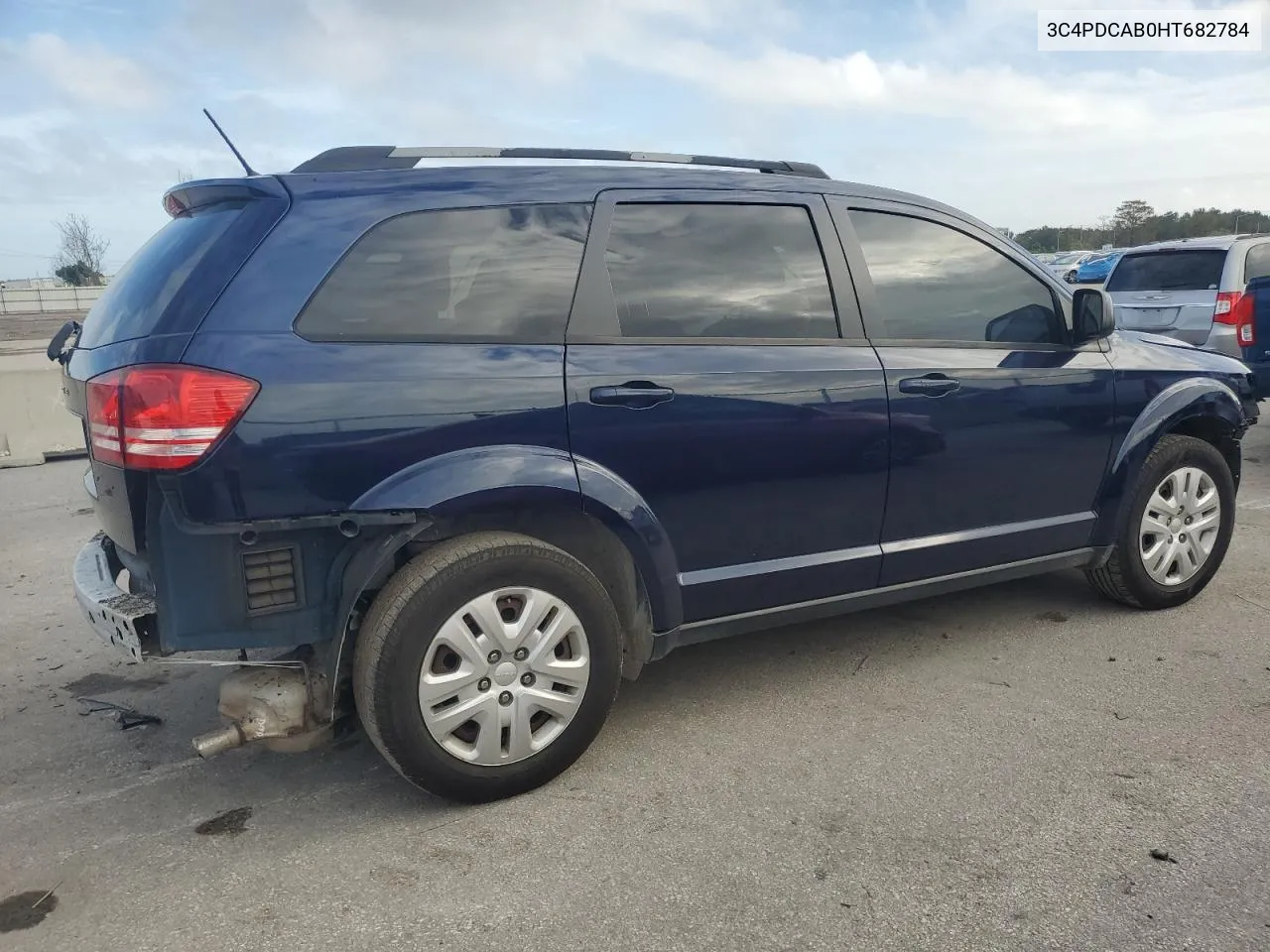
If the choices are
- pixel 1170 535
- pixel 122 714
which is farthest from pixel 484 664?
pixel 1170 535

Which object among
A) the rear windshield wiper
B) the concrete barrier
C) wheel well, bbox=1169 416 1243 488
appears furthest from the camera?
the concrete barrier

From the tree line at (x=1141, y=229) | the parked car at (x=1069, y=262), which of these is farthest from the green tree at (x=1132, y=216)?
the parked car at (x=1069, y=262)

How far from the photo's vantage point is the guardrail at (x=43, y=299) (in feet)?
140

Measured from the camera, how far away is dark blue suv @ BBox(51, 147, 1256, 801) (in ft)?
8.24

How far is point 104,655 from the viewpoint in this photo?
407 centimetres

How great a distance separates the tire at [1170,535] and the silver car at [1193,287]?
14.2 feet

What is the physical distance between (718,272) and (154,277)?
177 centimetres

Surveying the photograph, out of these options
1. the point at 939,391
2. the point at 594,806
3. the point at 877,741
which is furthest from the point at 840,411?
the point at 594,806

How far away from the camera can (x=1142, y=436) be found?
3.97m

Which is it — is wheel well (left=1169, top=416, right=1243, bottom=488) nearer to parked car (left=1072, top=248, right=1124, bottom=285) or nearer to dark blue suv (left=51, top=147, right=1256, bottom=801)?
dark blue suv (left=51, top=147, right=1256, bottom=801)

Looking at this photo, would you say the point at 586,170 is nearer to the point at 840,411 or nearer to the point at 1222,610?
the point at 840,411

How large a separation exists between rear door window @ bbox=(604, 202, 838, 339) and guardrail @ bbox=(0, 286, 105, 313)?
46791 millimetres

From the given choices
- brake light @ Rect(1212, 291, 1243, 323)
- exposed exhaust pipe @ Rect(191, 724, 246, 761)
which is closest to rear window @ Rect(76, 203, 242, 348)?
exposed exhaust pipe @ Rect(191, 724, 246, 761)

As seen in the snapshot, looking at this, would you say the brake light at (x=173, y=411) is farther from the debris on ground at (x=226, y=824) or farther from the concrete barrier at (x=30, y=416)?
the concrete barrier at (x=30, y=416)
